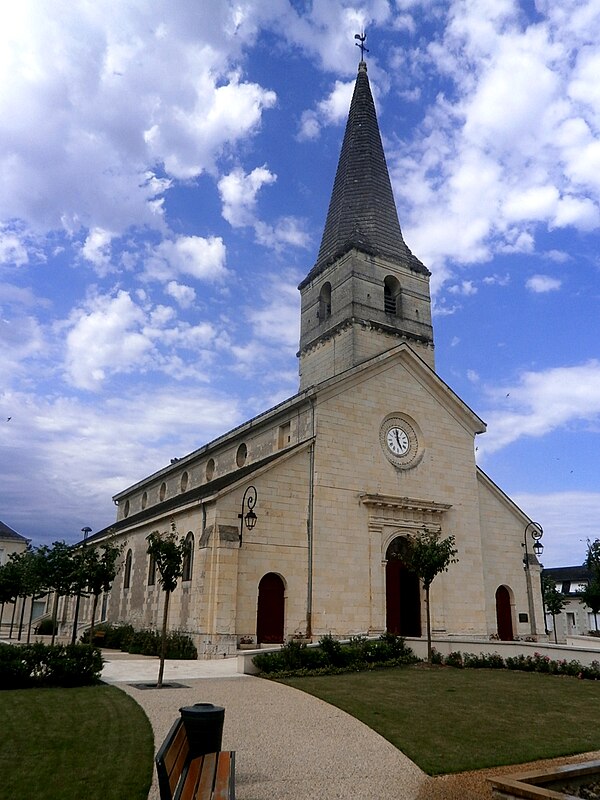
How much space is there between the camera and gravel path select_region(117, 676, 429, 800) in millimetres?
6969

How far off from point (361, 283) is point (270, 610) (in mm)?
15287

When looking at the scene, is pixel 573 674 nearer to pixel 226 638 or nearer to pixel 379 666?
pixel 379 666

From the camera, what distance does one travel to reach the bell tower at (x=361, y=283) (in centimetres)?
2861

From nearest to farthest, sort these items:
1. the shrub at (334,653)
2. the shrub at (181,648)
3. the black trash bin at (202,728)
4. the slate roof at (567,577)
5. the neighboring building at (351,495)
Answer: the black trash bin at (202,728) → the shrub at (334,653) → the shrub at (181,648) → the neighboring building at (351,495) → the slate roof at (567,577)

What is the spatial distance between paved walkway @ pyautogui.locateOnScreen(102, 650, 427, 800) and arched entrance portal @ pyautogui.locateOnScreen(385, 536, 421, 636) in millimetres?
10930

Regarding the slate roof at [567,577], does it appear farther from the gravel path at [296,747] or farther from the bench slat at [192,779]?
the bench slat at [192,779]

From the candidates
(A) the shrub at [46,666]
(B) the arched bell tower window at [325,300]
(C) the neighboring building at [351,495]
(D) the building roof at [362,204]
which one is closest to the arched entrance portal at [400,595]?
(C) the neighboring building at [351,495]

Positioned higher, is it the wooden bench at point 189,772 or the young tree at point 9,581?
the young tree at point 9,581

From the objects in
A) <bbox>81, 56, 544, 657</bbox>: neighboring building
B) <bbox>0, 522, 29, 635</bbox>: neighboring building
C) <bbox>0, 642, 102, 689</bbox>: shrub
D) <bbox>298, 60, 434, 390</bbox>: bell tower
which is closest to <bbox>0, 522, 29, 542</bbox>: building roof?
<bbox>0, 522, 29, 635</bbox>: neighboring building

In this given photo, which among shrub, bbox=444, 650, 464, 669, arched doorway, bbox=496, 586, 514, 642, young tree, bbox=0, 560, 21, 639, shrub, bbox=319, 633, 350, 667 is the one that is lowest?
shrub, bbox=444, 650, 464, 669

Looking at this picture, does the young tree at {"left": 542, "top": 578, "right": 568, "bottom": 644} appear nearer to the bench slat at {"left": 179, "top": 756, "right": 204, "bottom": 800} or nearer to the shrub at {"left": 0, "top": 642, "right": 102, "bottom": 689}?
the shrub at {"left": 0, "top": 642, "right": 102, "bottom": 689}

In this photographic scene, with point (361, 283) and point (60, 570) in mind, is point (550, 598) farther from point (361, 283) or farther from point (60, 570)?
point (60, 570)

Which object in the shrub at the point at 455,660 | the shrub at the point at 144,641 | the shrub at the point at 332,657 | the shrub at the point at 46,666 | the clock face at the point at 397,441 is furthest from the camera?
the clock face at the point at 397,441

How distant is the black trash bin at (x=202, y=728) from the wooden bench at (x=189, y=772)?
0.41 feet
